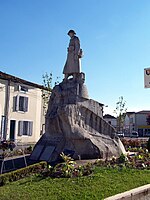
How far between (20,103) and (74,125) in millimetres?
16706

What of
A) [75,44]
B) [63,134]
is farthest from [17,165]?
[75,44]

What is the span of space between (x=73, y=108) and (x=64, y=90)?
4.66 ft

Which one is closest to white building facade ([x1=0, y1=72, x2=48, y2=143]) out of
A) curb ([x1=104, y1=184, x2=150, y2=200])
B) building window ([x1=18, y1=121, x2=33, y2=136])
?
building window ([x1=18, y1=121, x2=33, y2=136])

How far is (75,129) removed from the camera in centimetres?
1164

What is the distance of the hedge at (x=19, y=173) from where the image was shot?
7070 mm

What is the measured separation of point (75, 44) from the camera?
13859 mm

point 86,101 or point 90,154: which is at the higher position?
point 86,101

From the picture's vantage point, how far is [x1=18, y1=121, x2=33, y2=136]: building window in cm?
2686

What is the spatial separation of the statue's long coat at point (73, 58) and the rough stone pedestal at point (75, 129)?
1.63ft

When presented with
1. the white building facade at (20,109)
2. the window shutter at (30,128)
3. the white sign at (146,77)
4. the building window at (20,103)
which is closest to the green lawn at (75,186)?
the white sign at (146,77)

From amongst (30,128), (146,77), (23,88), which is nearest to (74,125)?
(146,77)

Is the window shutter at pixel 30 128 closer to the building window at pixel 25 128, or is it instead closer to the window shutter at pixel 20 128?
the building window at pixel 25 128

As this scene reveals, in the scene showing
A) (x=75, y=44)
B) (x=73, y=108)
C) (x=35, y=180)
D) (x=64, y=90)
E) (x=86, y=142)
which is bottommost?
(x=35, y=180)

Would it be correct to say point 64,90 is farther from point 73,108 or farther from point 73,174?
point 73,174
